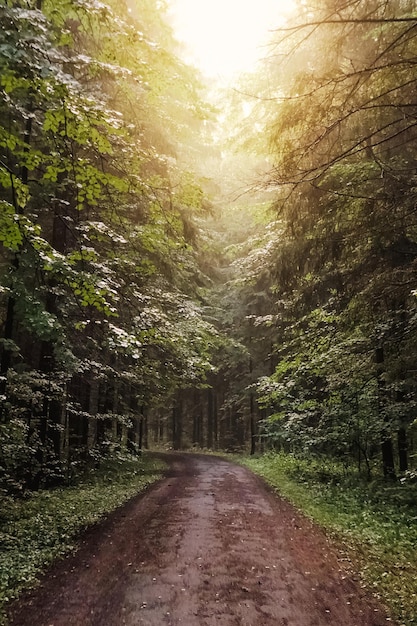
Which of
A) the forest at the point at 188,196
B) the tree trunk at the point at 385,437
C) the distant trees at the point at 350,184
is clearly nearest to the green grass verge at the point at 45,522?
the forest at the point at 188,196

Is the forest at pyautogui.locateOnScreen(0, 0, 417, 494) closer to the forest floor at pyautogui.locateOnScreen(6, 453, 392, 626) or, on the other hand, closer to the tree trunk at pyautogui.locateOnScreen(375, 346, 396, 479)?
the tree trunk at pyautogui.locateOnScreen(375, 346, 396, 479)


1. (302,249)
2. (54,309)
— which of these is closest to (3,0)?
(302,249)

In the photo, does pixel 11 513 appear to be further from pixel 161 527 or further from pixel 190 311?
pixel 190 311

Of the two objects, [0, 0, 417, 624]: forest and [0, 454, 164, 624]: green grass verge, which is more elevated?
[0, 0, 417, 624]: forest

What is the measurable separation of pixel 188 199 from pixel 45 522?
6981 millimetres

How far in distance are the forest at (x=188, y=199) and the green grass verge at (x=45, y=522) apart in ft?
2.20

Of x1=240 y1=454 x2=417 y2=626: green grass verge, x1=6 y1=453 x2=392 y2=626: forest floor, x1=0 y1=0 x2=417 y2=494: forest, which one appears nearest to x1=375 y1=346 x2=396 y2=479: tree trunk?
x1=0 y1=0 x2=417 y2=494: forest

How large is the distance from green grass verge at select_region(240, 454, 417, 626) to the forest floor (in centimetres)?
31

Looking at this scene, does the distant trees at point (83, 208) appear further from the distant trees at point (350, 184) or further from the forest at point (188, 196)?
the distant trees at point (350, 184)

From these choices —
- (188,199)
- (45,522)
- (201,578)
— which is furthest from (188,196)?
(45,522)

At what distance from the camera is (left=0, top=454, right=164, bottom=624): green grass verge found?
6098 millimetres

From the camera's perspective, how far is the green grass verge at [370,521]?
5816 mm

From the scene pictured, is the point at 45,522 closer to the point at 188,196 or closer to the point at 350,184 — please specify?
the point at 188,196

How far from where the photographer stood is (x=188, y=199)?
780cm
